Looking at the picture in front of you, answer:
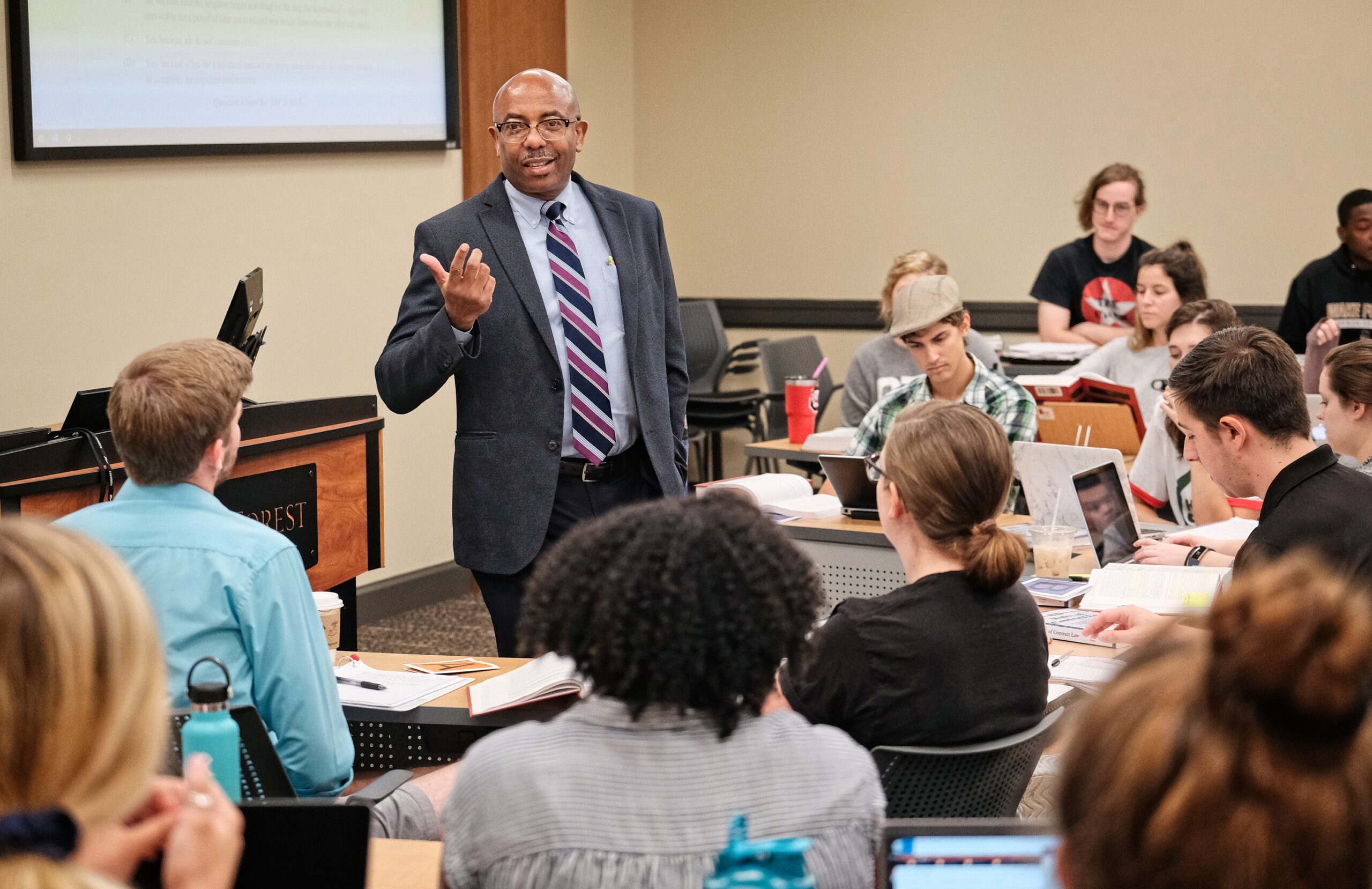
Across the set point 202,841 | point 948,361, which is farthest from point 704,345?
point 202,841

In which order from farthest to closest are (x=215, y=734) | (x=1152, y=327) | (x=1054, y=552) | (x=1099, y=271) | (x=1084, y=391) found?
1. (x=1099, y=271)
2. (x=1152, y=327)
3. (x=1084, y=391)
4. (x=1054, y=552)
5. (x=215, y=734)

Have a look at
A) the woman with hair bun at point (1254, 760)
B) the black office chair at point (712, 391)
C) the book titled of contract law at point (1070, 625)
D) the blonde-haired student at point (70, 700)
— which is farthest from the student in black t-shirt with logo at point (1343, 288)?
the blonde-haired student at point (70, 700)

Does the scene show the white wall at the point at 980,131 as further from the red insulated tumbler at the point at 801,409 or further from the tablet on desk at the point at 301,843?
the tablet on desk at the point at 301,843

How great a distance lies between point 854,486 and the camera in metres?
3.74

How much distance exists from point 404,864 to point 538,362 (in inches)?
59.7

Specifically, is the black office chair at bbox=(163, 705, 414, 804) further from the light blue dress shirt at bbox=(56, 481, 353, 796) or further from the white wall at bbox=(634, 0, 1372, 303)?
the white wall at bbox=(634, 0, 1372, 303)

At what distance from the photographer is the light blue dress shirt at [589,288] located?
3074mm

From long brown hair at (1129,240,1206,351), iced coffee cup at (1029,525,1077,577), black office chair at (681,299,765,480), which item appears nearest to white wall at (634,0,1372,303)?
black office chair at (681,299,765,480)

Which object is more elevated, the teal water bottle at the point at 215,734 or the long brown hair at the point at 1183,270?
the long brown hair at the point at 1183,270

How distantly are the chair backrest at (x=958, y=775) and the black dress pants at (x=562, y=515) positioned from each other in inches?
49.3

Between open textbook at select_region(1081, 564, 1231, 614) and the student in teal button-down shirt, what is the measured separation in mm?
1565

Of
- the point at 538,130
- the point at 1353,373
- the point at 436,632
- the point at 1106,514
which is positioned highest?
the point at 538,130

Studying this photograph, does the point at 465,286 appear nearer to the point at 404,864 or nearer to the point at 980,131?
the point at 404,864

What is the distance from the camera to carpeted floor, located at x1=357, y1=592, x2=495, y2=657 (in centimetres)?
515
